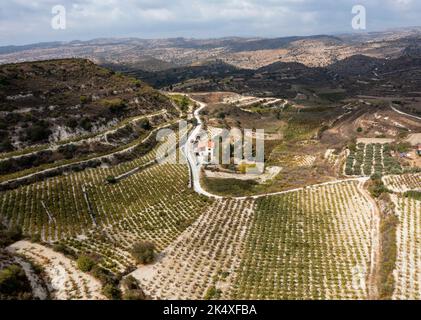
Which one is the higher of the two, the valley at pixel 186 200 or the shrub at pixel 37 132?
the shrub at pixel 37 132

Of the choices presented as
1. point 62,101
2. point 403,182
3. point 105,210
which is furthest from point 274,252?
point 62,101

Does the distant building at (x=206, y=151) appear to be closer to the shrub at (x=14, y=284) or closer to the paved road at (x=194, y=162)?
the paved road at (x=194, y=162)

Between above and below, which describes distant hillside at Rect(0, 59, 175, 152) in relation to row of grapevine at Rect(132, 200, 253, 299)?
above

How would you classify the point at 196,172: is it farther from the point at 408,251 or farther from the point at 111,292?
the point at 111,292

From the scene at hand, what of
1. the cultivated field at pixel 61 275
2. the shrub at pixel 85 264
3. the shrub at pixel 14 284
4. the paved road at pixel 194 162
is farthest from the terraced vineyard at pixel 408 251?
the shrub at pixel 14 284

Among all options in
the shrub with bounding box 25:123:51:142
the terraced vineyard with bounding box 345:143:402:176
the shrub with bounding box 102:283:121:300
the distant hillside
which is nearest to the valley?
the shrub with bounding box 102:283:121:300

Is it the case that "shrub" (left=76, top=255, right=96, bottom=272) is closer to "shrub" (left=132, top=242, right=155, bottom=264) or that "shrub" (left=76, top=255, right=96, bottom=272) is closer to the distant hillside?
"shrub" (left=132, top=242, right=155, bottom=264)

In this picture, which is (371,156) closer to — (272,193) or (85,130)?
(272,193)
